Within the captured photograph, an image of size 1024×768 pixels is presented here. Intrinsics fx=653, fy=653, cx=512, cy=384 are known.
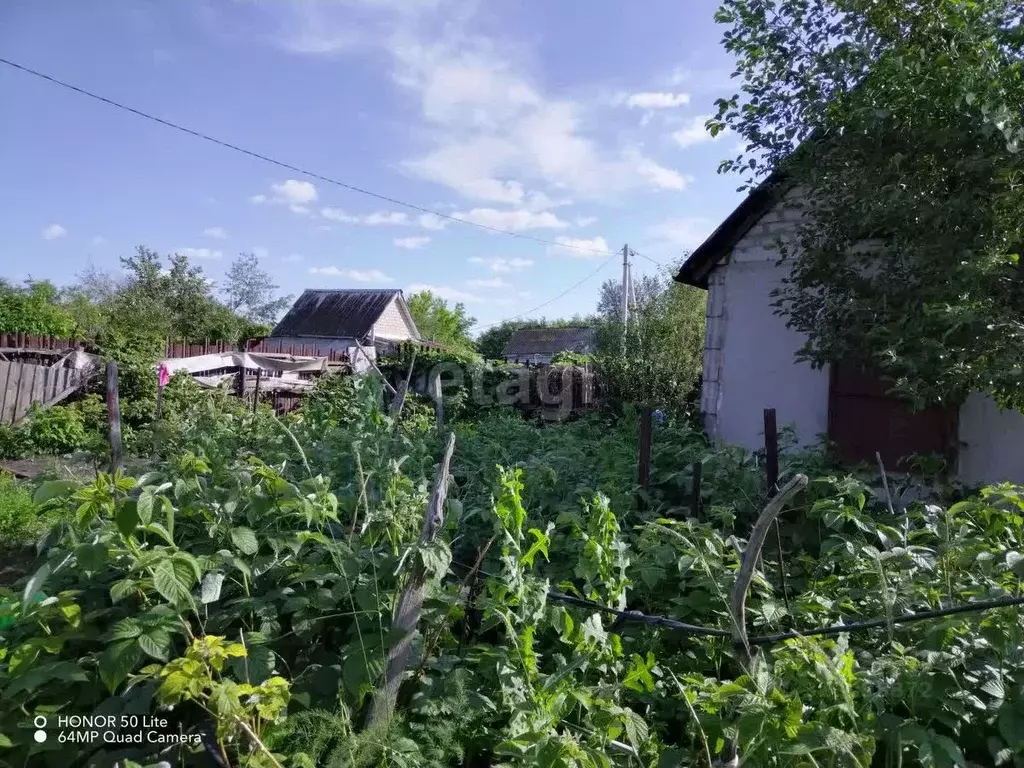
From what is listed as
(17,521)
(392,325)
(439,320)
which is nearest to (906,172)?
(17,521)

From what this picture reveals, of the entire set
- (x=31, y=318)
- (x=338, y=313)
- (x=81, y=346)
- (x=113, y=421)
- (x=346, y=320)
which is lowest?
(x=113, y=421)

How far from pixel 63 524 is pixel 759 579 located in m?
2.65

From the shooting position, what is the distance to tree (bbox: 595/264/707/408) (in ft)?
42.1

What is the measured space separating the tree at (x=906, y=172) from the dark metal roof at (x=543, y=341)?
3823 cm

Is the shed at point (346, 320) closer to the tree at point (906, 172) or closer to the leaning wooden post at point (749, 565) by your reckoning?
the tree at point (906, 172)

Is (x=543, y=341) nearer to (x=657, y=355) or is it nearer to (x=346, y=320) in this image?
(x=346, y=320)

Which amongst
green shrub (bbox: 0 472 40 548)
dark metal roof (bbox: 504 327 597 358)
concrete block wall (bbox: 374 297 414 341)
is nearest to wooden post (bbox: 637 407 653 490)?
green shrub (bbox: 0 472 40 548)

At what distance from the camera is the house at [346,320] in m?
35.0

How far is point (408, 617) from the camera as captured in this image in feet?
7.18

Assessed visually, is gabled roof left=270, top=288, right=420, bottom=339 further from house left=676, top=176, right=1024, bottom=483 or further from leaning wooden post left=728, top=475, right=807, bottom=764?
leaning wooden post left=728, top=475, right=807, bottom=764

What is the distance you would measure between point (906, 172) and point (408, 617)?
4.94 m

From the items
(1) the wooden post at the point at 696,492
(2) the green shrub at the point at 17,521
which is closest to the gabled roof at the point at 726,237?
(1) the wooden post at the point at 696,492

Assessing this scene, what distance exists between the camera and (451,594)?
248cm

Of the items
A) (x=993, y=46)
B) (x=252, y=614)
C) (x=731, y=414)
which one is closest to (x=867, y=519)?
→ (x=252, y=614)
